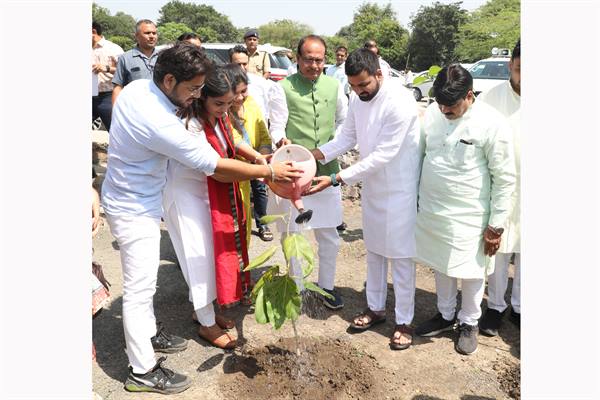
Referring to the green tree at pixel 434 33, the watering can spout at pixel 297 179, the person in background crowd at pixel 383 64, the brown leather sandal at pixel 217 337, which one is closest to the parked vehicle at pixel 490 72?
the person in background crowd at pixel 383 64

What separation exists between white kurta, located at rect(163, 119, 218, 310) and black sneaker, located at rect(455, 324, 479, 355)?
5.12ft

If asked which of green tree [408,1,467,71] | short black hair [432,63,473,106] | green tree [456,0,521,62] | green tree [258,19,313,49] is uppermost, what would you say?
green tree [258,19,313,49]

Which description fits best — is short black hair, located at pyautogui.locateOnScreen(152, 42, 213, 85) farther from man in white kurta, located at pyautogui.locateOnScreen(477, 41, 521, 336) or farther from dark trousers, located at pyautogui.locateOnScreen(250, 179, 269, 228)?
dark trousers, located at pyautogui.locateOnScreen(250, 179, 269, 228)

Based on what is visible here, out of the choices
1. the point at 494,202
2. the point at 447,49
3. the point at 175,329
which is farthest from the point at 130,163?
the point at 447,49

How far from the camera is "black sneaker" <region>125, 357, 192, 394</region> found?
2625 millimetres

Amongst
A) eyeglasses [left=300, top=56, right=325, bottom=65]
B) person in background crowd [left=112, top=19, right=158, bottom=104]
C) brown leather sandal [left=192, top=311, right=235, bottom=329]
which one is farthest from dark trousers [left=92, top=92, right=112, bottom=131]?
brown leather sandal [left=192, top=311, right=235, bottom=329]

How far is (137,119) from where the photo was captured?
236 cm

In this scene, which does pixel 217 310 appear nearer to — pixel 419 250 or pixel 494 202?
pixel 419 250

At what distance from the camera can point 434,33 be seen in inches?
1401

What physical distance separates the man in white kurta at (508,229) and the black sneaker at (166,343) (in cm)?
195

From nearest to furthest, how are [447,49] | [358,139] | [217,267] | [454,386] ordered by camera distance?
1. [454,386]
2. [217,267]
3. [358,139]
4. [447,49]

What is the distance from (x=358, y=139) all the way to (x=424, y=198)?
0.57 meters

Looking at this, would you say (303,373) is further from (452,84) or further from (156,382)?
(452,84)

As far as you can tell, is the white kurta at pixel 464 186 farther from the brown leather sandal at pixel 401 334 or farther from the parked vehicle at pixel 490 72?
the parked vehicle at pixel 490 72
